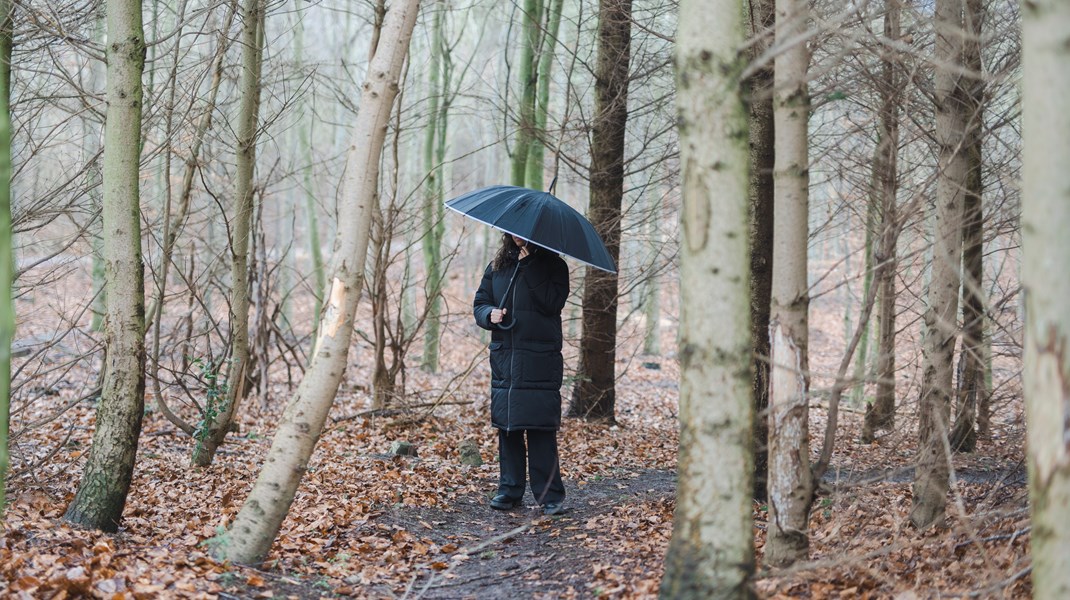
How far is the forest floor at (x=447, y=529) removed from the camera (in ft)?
12.0

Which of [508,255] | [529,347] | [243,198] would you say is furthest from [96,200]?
[529,347]

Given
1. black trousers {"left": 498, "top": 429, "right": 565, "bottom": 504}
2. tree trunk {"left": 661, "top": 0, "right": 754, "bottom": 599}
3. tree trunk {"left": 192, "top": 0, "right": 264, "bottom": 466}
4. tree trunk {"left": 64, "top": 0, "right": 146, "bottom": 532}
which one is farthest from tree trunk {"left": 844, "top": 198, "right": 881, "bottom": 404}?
tree trunk {"left": 192, "top": 0, "right": 264, "bottom": 466}

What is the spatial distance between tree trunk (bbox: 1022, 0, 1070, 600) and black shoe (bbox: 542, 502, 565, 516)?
150 inches

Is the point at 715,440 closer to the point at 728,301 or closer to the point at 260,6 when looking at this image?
the point at 728,301

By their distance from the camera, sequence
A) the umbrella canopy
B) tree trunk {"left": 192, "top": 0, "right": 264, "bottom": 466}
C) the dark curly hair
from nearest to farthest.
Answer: the umbrella canopy
the dark curly hair
tree trunk {"left": 192, "top": 0, "right": 264, "bottom": 466}

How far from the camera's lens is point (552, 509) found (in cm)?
581

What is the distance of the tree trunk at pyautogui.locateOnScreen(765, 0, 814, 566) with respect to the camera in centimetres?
351

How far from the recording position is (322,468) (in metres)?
6.85

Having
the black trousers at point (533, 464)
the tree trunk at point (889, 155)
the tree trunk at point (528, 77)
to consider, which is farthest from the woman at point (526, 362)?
the tree trunk at point (528, 77)

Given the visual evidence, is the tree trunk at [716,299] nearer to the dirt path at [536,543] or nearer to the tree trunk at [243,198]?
the dirt path at [536,543]

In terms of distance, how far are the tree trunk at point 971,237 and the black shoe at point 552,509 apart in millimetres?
2676

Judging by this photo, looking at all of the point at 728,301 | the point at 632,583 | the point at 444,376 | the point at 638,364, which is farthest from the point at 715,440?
the point at 638,364

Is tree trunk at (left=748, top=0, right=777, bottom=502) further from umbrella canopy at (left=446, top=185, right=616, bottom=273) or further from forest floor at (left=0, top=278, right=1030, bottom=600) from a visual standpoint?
umbrella canopy at (left=446, top=185, right=616, bottom=273)

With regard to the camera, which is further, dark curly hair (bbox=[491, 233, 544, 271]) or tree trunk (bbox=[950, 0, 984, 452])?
dark curly hair (bbox=[491, 233, 544, 271])
